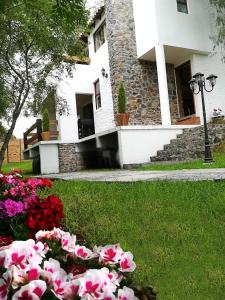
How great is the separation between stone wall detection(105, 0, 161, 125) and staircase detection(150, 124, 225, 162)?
3.18 m

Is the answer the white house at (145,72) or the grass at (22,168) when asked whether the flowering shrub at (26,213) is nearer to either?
the white house at (145,72)

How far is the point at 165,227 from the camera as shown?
3.46m

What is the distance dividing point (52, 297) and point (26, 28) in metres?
10.7

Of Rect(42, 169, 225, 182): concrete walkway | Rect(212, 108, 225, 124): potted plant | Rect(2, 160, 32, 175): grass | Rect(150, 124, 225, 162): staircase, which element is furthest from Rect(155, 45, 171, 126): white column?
Rect(2, 160, 32, 175): grass

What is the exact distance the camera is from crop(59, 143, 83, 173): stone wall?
14.8 meters

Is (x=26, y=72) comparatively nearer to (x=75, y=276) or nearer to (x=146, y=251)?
(x=146, y=251)

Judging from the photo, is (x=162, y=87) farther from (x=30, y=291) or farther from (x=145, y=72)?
(x=30, y=291)

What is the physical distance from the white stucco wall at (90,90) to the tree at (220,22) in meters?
4.70

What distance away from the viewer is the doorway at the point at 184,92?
15977mm

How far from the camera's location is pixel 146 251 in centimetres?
300

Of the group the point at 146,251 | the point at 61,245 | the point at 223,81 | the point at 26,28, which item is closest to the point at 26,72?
the point at 26,28

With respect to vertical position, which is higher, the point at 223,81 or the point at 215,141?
the point at 223,81

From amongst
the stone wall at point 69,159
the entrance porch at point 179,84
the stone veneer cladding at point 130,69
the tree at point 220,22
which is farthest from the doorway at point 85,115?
the tree at point 220,22

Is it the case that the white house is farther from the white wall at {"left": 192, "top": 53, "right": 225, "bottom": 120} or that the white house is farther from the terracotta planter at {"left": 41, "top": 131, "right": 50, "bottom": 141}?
the terracotta planter at {"left": 41, "top": 131, "right": 50, "bottom": 141}
